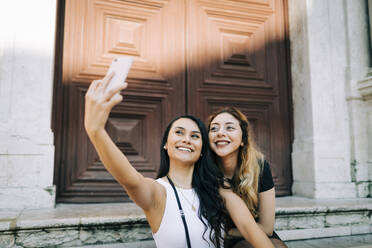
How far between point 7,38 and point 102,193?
180cm

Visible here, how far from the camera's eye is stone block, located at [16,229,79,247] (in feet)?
7.22

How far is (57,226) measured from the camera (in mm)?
2252

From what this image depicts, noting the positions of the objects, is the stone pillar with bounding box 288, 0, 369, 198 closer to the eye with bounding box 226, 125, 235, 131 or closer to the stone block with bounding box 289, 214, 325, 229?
the stone block with bounding box 289, 214, 325, 229

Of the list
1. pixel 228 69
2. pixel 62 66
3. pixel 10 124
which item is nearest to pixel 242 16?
pixel 228 69

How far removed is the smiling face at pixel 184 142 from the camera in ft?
6.56

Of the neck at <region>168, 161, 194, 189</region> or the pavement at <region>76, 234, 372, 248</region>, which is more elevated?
the neck at <region>168, 161, 194, 189</region>

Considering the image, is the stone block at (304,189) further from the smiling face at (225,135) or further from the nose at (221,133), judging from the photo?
the nose at (221,133)

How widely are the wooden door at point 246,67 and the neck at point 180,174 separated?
1676 millimetres

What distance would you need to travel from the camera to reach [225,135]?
2285 millimetres

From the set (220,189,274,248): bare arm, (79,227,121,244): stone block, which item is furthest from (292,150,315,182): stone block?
(79,227,121,244): stone block

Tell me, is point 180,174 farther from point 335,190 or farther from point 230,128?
point 335,190

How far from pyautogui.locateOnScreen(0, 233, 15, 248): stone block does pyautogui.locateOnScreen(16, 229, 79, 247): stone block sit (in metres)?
0.04

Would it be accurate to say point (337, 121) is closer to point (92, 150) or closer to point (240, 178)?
point (240, 178)

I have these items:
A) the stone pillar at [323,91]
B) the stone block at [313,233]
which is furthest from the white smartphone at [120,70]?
the stone pillar at [323,91]
